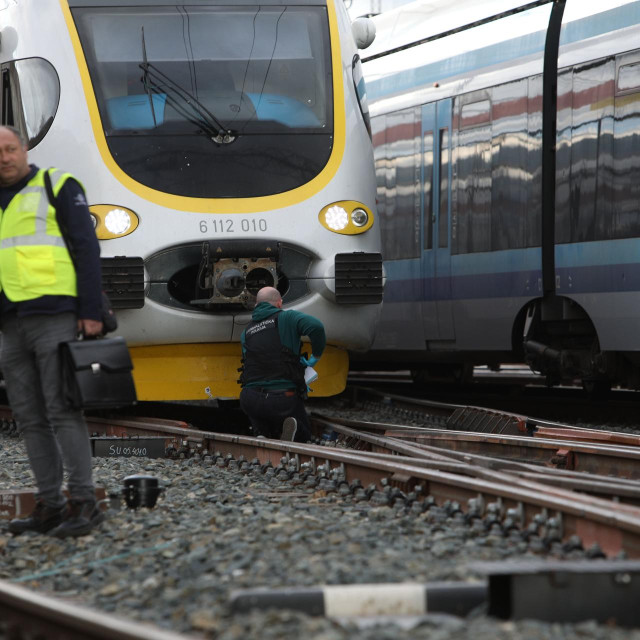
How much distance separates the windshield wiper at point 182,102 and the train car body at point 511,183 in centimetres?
271

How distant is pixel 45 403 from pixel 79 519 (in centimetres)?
51

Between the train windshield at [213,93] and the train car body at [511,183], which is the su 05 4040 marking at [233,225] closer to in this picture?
the train windshield at [213,93]

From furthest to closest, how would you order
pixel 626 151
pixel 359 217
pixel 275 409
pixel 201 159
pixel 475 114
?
1. pixel 475 114
2. pixel 626 151
3. pixel 359 217
4. pixel 201 159
5. pixel 275 409

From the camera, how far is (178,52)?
881 cm

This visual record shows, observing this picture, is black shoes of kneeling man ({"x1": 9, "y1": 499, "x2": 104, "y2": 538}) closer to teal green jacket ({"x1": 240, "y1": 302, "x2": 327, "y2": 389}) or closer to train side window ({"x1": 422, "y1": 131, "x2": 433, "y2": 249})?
teal green jacket ({"x1": 240, "y1": 302, "x2": 327, "y2": 389})

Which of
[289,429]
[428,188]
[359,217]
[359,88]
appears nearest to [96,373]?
[289,429]

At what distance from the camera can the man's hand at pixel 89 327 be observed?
4.95 meters

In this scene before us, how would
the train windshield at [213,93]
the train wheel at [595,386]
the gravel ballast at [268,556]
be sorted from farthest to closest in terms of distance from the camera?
the train wheel at [595,386] → the train windshield at [213,93] → the gravel ballast at [268,556]

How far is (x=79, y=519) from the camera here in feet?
16.3

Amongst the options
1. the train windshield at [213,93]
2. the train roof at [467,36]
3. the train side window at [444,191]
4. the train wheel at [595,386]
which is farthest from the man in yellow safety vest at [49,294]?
the train wheel at [595,386]

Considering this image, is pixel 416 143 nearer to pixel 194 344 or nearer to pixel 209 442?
pixel 194 344

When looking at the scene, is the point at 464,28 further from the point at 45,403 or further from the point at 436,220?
the point at 45,403

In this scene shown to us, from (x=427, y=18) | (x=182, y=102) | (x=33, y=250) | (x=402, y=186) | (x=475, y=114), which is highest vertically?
(x=427, y=18)

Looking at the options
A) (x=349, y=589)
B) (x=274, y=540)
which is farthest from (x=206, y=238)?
(x=349, y=589)
